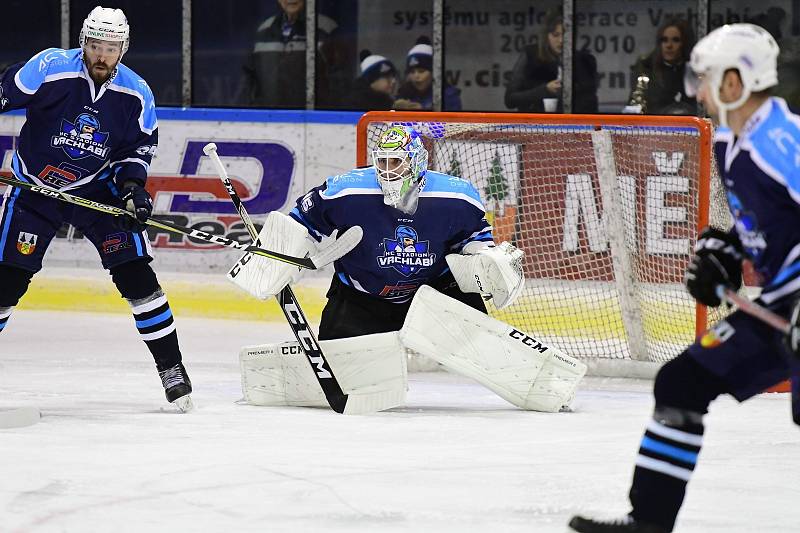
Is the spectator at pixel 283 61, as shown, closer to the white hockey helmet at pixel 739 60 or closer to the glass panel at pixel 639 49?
the glass panel at pixel 639 49

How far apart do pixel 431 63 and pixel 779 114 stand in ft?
15.5

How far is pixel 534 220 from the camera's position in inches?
212

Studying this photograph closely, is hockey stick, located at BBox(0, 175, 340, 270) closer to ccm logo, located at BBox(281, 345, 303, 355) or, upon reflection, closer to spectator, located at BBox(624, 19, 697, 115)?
ccm logo, located at BBox(281, 345, 303, 355)

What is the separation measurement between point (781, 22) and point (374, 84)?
1937 millimetres

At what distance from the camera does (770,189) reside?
2426mm

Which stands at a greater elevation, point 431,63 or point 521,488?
point 431,63

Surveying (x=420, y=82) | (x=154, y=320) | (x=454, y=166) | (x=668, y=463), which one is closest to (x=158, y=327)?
(x=154, y=320)

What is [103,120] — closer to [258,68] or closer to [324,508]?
[324,508]

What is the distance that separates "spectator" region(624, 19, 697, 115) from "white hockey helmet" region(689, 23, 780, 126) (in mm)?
4364

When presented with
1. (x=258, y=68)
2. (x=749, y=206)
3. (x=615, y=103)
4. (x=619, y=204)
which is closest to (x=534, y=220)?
(x=619, y=204)

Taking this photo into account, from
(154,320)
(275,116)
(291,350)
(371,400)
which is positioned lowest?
(371,400)

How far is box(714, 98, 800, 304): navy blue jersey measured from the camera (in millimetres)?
2408

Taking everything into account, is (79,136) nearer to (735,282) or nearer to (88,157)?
(88,157)

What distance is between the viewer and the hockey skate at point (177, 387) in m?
4.15
